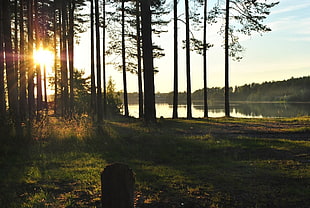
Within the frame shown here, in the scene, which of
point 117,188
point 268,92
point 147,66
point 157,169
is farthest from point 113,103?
point 268,92

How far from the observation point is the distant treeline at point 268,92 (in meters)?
123

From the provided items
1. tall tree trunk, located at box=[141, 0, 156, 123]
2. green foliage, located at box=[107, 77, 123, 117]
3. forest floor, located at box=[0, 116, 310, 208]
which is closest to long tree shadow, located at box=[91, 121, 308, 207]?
forest floor, located at box=[0, 116, 310, 208]

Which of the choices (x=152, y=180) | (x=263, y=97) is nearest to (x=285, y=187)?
(x=152, y=180)

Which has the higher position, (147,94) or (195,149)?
(147,94)

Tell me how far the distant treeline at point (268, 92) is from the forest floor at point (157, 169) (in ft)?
303

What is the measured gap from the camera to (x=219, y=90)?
6639 inches

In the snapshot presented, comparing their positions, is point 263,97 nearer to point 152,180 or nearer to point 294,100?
point 294,100

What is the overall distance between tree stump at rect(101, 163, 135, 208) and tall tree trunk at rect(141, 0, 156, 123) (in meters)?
13.0

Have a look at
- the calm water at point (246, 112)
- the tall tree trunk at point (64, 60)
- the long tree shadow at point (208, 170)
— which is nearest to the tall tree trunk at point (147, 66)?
the long tree shadow at point (208, 170)

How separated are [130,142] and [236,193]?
6.03 meters

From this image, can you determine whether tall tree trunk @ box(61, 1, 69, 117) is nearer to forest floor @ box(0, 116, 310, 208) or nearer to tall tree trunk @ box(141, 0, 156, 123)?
tall tree trunk @ box(141, 0, 156, 123)

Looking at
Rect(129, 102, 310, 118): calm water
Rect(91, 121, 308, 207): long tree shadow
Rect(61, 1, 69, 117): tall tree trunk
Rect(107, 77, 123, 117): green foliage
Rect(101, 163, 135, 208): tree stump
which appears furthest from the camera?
Rect(129, 102, 310, 118): calm water

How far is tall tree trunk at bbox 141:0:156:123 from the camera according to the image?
15.6m

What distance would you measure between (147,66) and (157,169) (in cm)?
921
